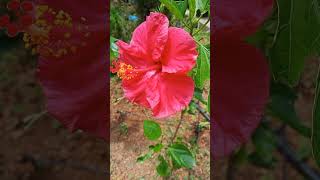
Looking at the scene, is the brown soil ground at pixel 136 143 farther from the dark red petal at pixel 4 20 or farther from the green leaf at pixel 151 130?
the dark red petal at pixel 4 20

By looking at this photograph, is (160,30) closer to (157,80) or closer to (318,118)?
(157,80)

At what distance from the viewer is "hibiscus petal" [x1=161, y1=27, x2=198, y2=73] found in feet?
2.24

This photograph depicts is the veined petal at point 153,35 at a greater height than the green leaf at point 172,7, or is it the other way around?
the green leaf at point 172,7

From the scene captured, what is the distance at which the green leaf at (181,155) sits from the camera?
34.9 inches

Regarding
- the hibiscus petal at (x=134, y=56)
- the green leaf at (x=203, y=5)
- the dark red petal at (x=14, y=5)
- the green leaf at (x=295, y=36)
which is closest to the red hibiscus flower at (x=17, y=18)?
the dark red petal at (x=14, y=5)

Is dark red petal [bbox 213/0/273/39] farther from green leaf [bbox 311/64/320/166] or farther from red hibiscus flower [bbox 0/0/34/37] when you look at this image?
red hibiscus flower [bbox 0/0/34/37]

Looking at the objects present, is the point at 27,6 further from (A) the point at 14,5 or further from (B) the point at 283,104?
(B) the point at 283,104

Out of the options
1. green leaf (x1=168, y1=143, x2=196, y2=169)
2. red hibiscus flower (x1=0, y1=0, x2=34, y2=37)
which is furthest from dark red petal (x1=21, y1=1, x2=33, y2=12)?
green leaf (x1=168, y1=143, x2=196, y2=169)

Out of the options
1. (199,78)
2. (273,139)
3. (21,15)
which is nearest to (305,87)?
(273,139)

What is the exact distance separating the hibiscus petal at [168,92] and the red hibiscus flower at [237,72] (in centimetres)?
4

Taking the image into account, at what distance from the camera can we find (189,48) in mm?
685

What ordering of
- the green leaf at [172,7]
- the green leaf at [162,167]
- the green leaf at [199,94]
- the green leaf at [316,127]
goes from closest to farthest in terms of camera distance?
1. the green leaf at [316,127]
2. the green leaf at [172,7]
3. the green leaf at [199,94]
4. the green leaf at [162,167]

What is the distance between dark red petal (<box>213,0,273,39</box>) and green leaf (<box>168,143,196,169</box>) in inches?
11.8

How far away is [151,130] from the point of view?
2.99ft
